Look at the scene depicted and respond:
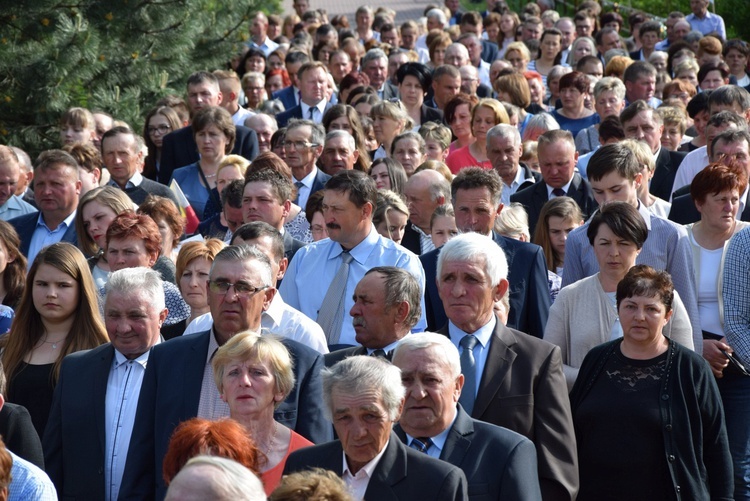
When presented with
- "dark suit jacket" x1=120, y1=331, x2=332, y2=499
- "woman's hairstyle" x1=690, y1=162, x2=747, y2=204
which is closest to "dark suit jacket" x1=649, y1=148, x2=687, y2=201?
"woman's hairstyle" x1=690, y1=162, x2=747, y2=204

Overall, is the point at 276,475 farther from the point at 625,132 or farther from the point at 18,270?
the point at 625,132

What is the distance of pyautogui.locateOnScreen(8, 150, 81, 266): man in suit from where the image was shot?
31.1 feet

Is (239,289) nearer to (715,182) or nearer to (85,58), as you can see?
(715,182)

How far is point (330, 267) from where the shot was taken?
762 cm

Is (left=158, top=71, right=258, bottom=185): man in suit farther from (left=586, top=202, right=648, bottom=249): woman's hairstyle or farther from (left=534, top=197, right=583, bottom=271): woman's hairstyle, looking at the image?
(left=586, top=202, right=648, bottom=249): woman's hairstyle

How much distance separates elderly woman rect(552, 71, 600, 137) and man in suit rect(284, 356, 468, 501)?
8.94m

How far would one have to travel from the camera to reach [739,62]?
57.0 feet

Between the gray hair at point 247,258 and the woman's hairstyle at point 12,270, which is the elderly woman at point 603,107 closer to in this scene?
the woman's hairstyle at point 12,270

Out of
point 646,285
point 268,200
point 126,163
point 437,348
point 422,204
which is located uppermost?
point 126,163

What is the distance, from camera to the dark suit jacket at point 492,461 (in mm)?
5387

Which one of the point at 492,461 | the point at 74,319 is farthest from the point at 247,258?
the point at 492,461

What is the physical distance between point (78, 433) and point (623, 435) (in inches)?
110

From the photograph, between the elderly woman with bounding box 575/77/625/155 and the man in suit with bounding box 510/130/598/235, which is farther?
the elderly woman with bounding box 575/77/625/155

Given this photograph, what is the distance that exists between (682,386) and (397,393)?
204 cm
